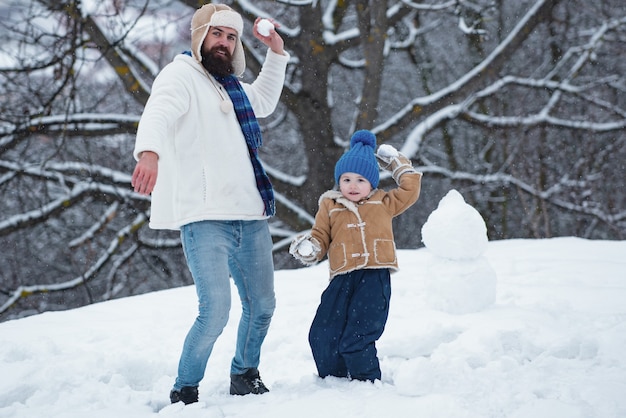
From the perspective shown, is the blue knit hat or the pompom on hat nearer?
the pompom on hat

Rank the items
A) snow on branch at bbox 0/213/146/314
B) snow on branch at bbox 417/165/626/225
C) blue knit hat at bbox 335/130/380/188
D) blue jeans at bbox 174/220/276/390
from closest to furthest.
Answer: blue jeans at bbox 174/220/276/390, blue knit hat at bbox 335/130/380/188, snow on branch at bbox 0/213/146/314, snow on branch at bbox 417/165/626/225

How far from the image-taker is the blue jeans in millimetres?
2461

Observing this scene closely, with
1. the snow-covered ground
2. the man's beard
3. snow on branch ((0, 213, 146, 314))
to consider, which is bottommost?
snow on branch ((0, 213, 146, 314))

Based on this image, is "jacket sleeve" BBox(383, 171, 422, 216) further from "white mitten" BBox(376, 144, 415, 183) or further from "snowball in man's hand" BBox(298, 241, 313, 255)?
"snowball in man's hand" BBox(298, 241, 313, 255)

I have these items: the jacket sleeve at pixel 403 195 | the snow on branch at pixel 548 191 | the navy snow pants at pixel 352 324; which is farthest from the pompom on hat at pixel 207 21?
the snow on branch at pixel 548 191

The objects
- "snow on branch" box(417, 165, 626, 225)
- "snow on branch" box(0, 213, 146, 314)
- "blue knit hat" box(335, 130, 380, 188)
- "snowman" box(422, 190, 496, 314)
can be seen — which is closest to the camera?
"blue knit hat" box(335, 130, 380, 188)

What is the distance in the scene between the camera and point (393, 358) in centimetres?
327

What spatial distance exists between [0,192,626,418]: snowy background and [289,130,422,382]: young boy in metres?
0.14

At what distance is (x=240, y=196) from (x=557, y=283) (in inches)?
111

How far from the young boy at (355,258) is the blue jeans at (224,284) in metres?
0.20

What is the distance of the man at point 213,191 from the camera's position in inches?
96.8

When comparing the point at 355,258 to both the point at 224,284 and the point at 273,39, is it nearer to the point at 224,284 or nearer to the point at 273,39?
the point at 224,284

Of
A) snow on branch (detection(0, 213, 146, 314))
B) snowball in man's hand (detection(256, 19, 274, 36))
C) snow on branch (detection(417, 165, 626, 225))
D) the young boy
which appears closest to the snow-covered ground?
the young boy

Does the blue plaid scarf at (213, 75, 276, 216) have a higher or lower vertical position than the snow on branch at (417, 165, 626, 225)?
higher
